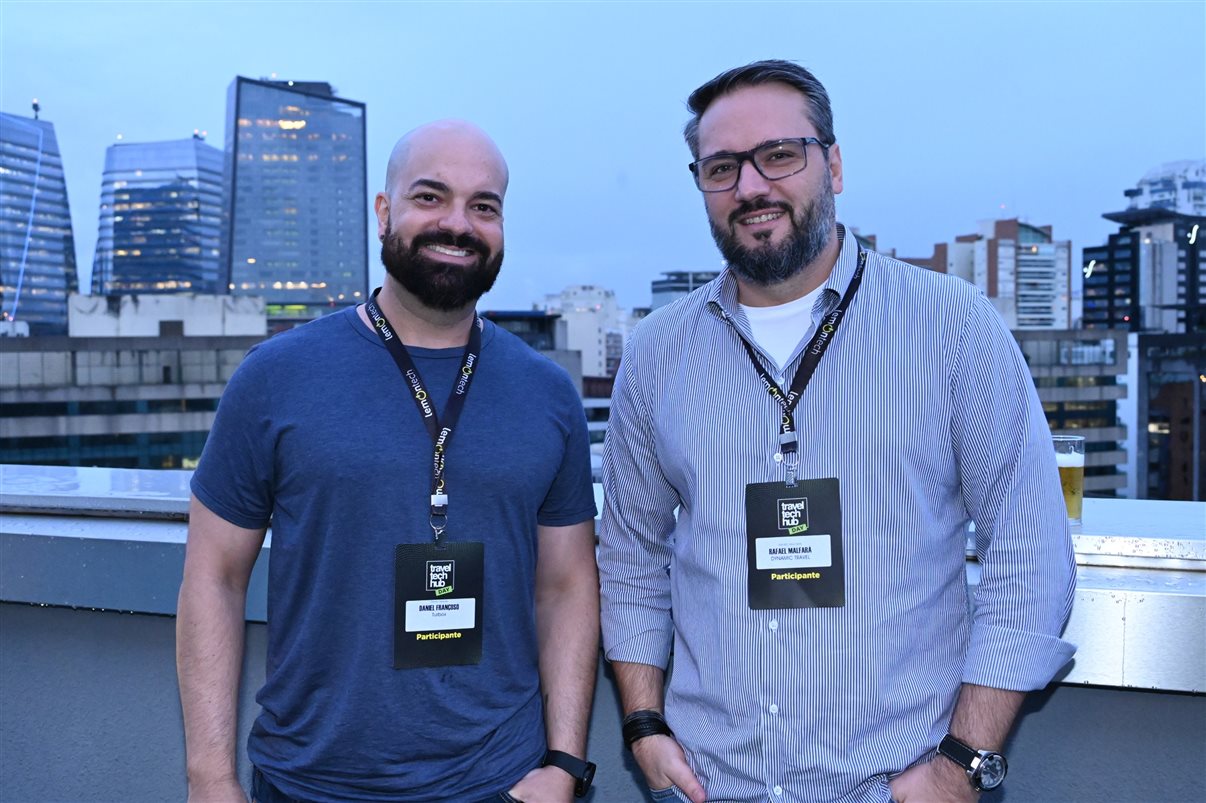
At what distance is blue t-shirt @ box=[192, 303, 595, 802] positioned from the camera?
1.26 m

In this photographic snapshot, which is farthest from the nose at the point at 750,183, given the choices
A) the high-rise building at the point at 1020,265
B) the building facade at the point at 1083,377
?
the high-rise building at the point at 1020,265

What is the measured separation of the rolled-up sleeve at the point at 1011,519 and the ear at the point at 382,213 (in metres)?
0.92

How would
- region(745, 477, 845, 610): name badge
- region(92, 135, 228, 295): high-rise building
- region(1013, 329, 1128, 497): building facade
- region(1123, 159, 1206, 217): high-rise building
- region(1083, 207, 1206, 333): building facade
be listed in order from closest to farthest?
region(745, 477, 845, 610): name badge
region(1083, 207, 1206, 333): building facade
region(1013, 329, 1128, 497): building facade
region(1123, 159, 1206, 217): high-rise building
region(92, 135, 228, 295): high-rise building

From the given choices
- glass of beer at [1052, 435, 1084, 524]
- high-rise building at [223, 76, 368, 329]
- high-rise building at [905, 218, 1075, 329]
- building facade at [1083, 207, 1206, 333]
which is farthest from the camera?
high-rise building at [223, 76, 368, 329]

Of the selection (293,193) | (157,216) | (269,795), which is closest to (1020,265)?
(293,193)

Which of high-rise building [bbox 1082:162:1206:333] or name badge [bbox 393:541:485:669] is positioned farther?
high-rise building [bbox 1082:162:1206:333]

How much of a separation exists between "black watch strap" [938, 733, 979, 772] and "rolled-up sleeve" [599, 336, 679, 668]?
0.45 m

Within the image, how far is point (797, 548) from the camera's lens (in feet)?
4.03

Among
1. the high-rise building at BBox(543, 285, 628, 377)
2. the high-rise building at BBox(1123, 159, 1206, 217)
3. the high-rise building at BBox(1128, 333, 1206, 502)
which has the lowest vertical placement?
the high-rise building at BBox(1128, 333, 1206, 502)

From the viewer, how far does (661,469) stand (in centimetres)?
143

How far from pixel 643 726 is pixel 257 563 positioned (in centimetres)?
88

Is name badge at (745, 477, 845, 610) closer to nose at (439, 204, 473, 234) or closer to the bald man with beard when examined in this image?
the bald man with beard

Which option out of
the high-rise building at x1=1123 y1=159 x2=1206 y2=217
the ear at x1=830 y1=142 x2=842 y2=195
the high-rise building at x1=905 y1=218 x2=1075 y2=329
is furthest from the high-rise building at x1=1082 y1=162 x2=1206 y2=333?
the ear at x1=830 y1=142 x2=842 y2=195

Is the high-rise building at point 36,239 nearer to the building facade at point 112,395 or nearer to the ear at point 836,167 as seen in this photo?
the building facade at point 112,395
